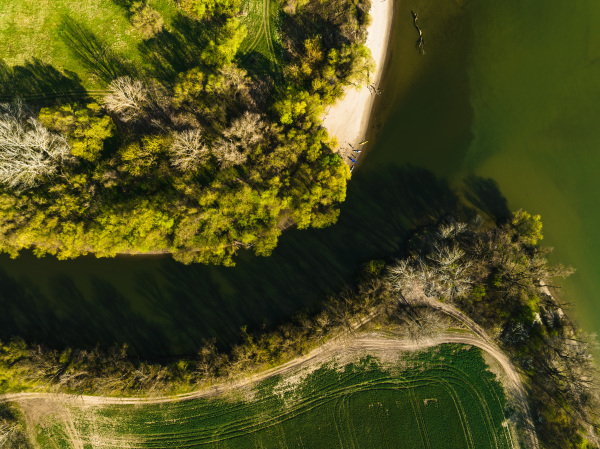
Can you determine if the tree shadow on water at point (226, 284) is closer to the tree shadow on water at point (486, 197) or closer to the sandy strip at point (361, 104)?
the tree shadow on water at point (486, 197)

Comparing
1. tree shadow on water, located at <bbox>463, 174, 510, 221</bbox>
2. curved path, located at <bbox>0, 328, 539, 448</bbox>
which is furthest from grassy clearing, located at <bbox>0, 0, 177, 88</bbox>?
tree shadow on water, located at <bbox>463, 174, 510, 221</bbox>

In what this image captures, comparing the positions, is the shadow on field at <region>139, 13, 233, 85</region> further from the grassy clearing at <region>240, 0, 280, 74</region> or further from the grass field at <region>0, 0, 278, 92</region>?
the grassy clearing at <region>240, 0, 280, 74</region>

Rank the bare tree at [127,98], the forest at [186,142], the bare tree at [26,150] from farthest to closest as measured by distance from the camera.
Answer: the bare tree at [127,98] → the forest at [186,142] → the bare tree at [26,150]

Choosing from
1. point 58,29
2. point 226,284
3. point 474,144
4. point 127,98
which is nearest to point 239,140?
point 127,98

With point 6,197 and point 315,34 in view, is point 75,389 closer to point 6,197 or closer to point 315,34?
point 6,197

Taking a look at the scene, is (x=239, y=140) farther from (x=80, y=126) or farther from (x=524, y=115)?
(x=524, y=115)

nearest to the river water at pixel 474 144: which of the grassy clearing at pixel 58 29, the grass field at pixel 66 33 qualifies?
the grass field at pixel 66 33
